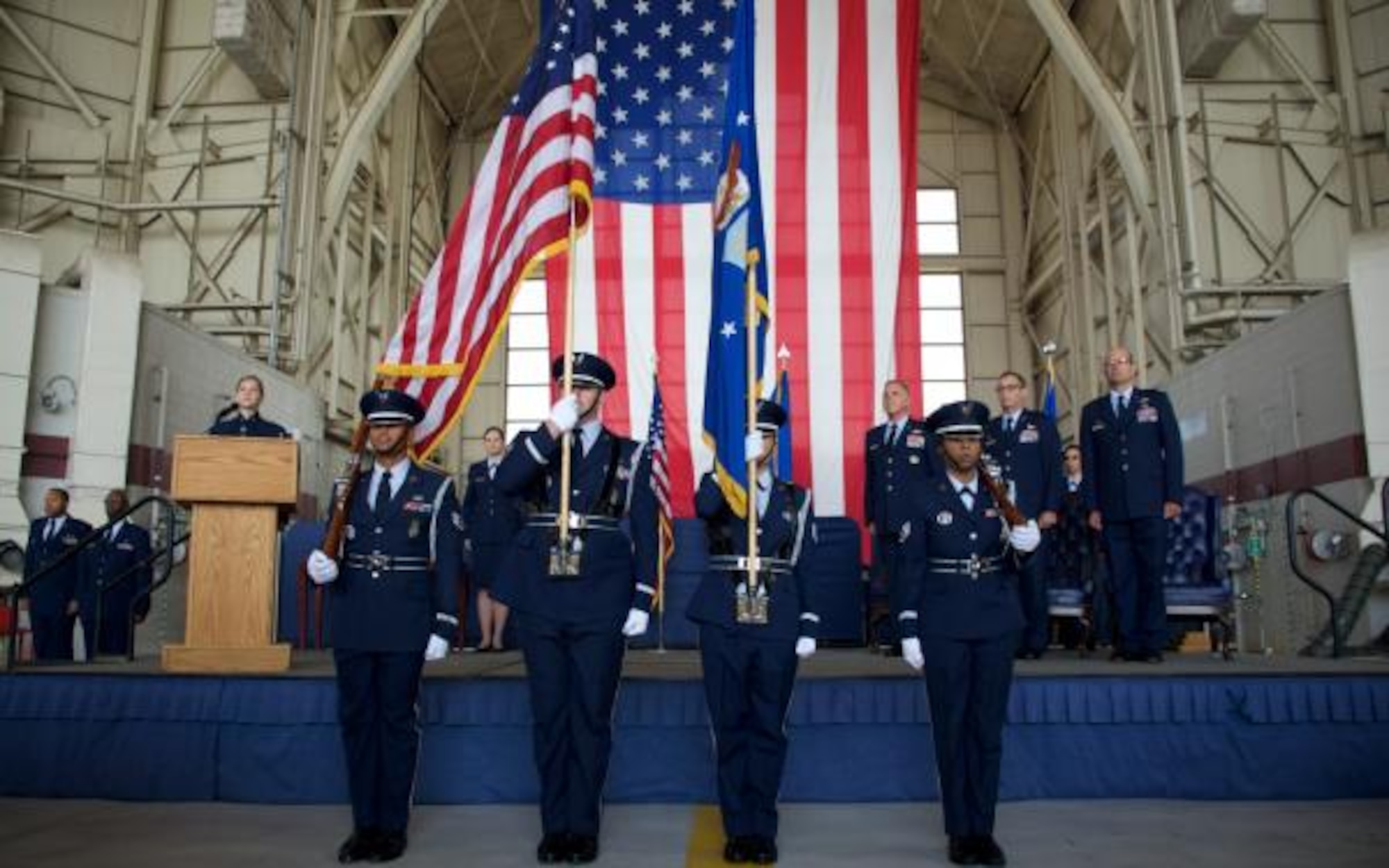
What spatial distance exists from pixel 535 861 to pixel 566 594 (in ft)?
2.60

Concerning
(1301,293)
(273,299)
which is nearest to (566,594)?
(273,299)

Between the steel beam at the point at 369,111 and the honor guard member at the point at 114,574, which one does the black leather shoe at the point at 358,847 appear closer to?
the honor guard member at the point at 114,574

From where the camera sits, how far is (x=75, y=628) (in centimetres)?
856

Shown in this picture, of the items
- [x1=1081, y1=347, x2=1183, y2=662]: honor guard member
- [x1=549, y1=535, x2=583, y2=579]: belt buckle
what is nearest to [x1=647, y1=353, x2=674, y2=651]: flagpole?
[x1=1081, y1=347, x2=1183, y2=662]: honor guard member

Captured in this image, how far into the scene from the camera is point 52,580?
723cm

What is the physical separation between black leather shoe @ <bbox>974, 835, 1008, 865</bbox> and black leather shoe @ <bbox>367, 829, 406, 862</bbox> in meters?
1.73

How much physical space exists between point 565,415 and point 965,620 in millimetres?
1393

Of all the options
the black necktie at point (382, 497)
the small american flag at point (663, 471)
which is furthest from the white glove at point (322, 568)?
the small american flag at point (663, 471)

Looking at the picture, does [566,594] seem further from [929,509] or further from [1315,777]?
[1315,777]

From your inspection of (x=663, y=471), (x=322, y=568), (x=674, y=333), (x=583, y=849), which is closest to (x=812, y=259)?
(x=674, y=333)

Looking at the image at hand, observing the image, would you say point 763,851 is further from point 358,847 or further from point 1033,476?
point 1033,476

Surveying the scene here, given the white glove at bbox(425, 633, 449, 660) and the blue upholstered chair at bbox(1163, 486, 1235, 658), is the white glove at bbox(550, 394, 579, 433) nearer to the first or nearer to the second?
the white glove at bbox(425, 633, 449, 660)

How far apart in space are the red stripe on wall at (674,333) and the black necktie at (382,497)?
15.6 feet

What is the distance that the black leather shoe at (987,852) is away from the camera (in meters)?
3.07
